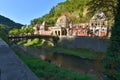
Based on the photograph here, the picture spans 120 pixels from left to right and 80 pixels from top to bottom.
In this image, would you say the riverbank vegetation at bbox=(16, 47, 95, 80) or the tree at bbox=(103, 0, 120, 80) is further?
the riverbank vegetation at bbox=(16, 47, 95, 80)

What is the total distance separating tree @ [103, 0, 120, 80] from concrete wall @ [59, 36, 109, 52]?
41698 millimetres

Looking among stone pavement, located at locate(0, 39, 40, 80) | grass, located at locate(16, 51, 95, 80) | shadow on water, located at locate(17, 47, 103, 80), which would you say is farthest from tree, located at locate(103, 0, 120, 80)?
shadow on water, located at locate(17, 47, 103, 80)

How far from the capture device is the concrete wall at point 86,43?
59.7 m

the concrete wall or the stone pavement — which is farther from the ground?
the stone pavement

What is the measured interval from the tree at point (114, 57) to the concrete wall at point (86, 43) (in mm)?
41698

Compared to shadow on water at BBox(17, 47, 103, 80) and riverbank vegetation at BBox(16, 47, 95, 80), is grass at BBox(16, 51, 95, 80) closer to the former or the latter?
riverbank vegetation at BBox(16, 47, 95, 80)

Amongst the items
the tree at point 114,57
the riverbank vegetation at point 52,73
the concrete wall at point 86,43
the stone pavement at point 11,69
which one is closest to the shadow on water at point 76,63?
the riverbank vegetation at point 52,73

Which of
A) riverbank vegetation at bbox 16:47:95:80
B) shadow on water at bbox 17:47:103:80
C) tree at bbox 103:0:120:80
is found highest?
tree at bbox 103:0:120:80

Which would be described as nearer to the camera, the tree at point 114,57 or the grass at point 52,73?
the tree at point 114,57

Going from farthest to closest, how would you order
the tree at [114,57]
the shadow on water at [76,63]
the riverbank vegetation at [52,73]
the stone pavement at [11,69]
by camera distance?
the shadow on water at [76,63], the riverbank vegetation at [52,73], the tree at [114,57], the stone pavement at [11,69]

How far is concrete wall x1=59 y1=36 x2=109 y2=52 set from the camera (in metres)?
59.7

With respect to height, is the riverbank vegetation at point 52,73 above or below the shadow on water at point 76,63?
above

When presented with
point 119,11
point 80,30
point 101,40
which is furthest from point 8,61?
point 80,30

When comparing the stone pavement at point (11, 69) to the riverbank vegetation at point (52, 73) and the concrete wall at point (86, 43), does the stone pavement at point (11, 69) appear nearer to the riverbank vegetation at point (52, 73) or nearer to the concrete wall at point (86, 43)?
the riverbank vegetation at point (52, 73)
